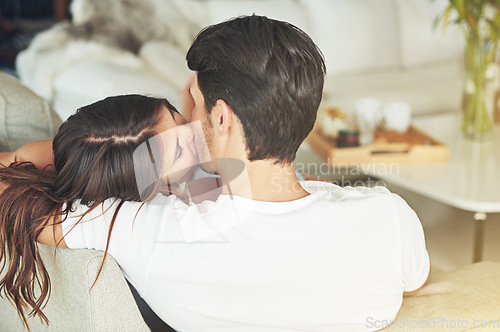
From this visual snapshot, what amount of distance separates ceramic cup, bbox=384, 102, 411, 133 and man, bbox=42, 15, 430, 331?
4.37 feet

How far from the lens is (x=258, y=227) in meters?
0.83

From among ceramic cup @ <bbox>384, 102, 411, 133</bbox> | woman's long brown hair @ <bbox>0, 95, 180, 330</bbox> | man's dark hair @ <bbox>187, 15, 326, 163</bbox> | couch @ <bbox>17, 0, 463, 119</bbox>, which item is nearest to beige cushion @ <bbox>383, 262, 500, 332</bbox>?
man's dark hair @ <bbox>187, 15, 326, 163</bbox>

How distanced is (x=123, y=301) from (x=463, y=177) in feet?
4.50

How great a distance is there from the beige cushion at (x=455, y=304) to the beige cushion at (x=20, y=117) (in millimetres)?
807

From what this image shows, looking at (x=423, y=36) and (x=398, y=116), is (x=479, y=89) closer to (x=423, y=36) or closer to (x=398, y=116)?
(x=398, y=116)

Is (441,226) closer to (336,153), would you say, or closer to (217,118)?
(336,153)

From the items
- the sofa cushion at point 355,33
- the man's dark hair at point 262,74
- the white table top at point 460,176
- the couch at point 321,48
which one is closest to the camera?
the man's dark hair at point 262,74

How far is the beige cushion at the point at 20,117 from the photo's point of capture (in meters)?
1.15

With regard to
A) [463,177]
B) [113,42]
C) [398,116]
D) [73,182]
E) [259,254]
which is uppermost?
[113,42]

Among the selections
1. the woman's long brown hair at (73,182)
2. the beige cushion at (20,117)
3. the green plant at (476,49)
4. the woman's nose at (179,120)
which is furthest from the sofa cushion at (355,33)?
the woman's long brown hair at (73,182)

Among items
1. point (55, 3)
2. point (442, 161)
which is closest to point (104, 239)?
point (442, 161)

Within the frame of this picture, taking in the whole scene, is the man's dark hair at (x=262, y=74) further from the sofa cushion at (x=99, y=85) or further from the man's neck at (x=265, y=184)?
the sofa cushion at (x=99, y=85)

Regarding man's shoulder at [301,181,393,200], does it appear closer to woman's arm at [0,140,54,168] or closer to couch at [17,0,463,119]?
woman's arm at [0,140,54,168]

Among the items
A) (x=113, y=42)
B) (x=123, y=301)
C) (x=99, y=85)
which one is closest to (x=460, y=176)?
(x=123, y=301)
